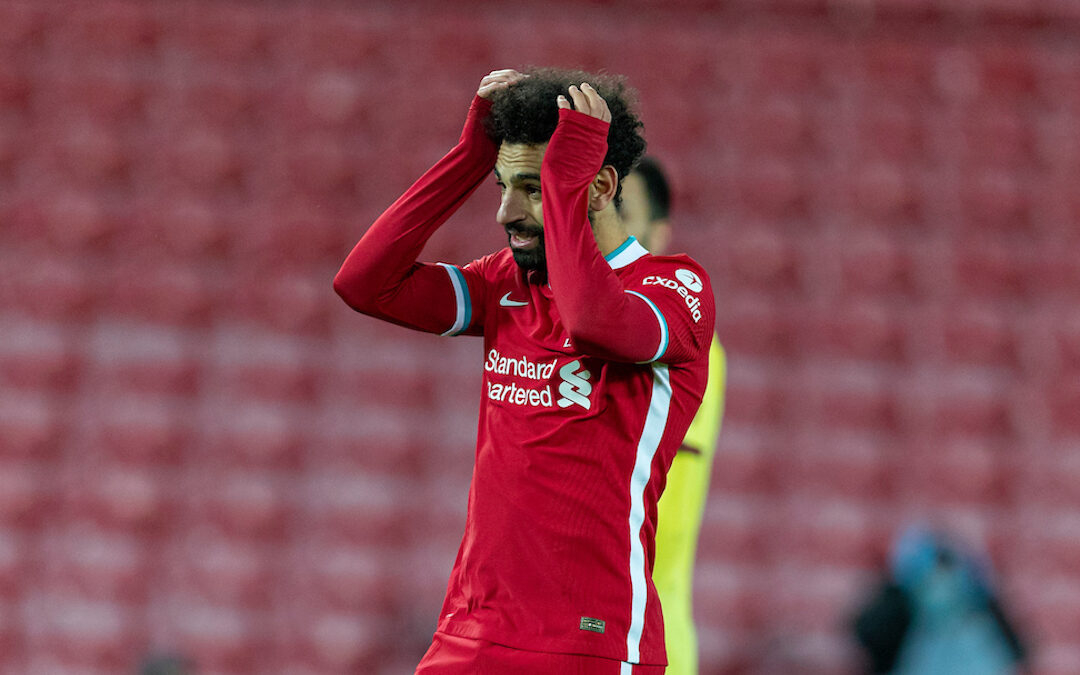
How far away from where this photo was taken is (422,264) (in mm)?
1721


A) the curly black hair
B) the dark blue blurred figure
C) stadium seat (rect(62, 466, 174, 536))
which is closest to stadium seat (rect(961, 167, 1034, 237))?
the dark blue blurred figure

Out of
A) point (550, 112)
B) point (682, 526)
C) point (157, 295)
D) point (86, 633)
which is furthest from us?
point (157, 295)

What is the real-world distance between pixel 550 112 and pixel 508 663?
715mm

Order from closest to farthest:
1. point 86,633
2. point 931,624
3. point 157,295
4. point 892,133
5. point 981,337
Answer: point 931,624 < point 86,633 < point 157,295 < point 981,337 < point 892,133

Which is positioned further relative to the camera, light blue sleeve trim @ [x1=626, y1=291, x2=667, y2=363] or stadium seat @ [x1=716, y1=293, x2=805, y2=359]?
stadium seat @ [x1=716, y1=293, x2=805, y2=359]

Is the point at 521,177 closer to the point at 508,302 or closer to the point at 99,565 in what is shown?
the point at 508,302

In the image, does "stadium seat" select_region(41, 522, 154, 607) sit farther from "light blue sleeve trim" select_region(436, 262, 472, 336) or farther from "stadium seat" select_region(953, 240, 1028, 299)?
"stadium seat" select_region(953, 240, 1028, 299)

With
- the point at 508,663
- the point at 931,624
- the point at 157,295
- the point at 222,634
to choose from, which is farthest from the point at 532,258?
the point at 157,295

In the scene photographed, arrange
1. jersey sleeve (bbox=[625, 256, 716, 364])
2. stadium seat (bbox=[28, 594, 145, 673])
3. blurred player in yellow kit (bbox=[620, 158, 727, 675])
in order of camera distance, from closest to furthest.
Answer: jersey sleeve (bbox=[625, 256, 716, 364]), blurred player in yellow kit (bbox=[620, 158, 727, 675]), stadium seat (bbox=[28, 594, 145, 673])

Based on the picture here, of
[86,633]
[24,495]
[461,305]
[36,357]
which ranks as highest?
[461,305]

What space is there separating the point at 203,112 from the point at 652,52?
2.03 meters

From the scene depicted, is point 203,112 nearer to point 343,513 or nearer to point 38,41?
point 38,41

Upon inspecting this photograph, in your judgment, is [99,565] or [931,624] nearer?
[931,624]

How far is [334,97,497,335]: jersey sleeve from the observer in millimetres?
1654
